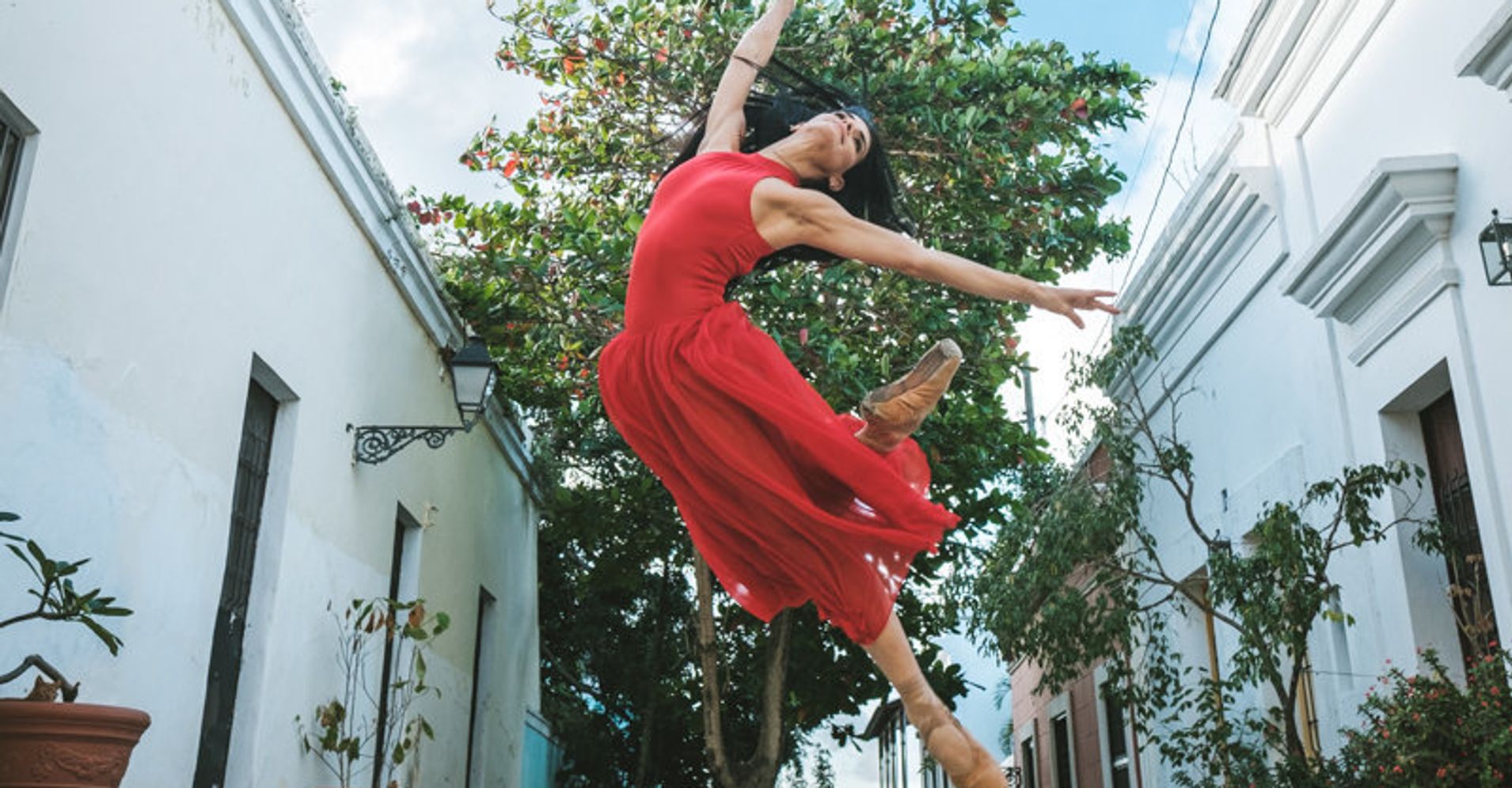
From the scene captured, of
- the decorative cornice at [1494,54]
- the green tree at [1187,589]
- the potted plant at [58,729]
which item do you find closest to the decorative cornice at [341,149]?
the potted plant at [58,729]

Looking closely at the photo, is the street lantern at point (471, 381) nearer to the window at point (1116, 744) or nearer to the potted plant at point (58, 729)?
the potted plant at point (58, 729)

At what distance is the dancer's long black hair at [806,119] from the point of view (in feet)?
10.5

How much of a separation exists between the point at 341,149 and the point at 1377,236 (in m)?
4.60

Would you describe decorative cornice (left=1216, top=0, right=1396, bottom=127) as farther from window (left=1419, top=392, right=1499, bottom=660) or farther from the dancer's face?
the dancer's face

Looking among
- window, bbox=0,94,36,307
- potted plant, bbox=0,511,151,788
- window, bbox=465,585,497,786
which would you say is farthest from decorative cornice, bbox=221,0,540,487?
potted plant, bbox=0,511,151,788

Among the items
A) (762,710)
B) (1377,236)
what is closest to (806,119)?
(1377,236)

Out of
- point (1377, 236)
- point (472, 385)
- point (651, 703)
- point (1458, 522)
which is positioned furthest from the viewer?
point (651, 703)

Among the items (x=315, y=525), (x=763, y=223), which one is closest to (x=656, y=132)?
(x=315, y=525)

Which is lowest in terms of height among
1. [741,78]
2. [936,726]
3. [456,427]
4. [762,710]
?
[936,726]

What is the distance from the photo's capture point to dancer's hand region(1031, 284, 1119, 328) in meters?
2.55

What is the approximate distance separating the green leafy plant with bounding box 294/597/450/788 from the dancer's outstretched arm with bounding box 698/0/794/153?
372cm

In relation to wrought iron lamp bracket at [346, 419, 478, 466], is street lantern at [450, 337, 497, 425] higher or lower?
higher

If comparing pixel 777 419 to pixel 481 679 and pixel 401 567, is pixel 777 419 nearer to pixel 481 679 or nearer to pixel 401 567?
pixel 401 567

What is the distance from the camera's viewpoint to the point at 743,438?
106 inches
